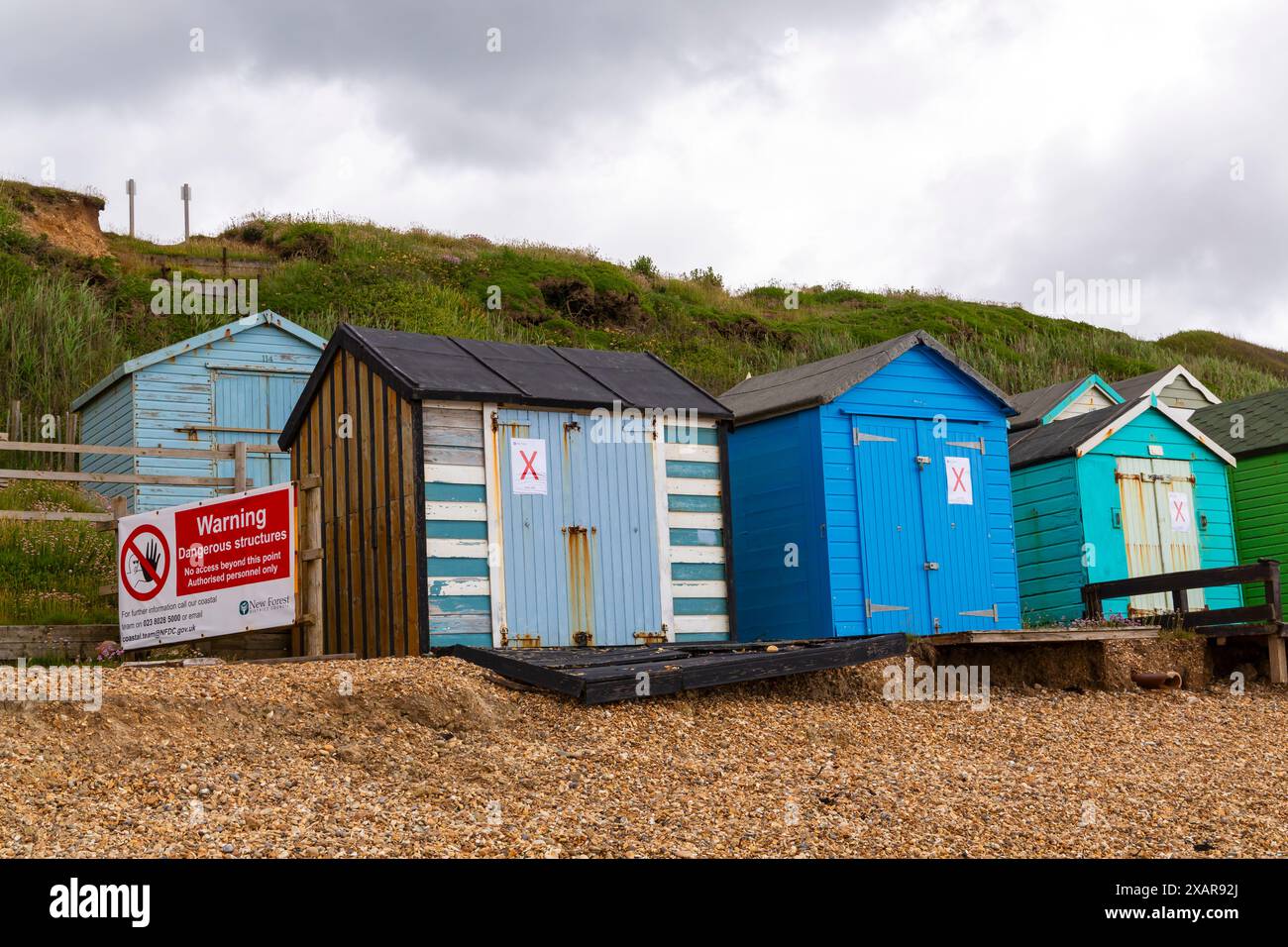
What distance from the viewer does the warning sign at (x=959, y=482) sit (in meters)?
15.1

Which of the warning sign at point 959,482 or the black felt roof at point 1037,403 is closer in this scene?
the warning sign at point 959,482

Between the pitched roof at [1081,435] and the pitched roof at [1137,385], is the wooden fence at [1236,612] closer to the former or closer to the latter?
the pitched roof at [1081,435]

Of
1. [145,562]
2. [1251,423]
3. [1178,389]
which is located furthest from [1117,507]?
[145,562]

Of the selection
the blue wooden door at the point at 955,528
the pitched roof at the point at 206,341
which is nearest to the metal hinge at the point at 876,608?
the blue wooden door at the point at 955,528

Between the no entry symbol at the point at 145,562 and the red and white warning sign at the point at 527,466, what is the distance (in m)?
3.20

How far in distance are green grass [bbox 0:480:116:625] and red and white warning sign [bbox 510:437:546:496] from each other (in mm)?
4619

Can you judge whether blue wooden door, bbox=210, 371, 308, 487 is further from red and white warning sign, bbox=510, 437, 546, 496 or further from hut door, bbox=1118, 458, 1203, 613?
hut door, bbox=1118, 458, 1203, 613

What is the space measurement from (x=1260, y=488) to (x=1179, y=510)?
206 cm

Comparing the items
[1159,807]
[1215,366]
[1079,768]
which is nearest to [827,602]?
[1079,768]

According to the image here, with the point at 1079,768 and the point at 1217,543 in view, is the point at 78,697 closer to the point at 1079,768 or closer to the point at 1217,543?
the point at 1079,768

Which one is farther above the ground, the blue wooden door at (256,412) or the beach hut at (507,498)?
the blue wooden door at (256,412)

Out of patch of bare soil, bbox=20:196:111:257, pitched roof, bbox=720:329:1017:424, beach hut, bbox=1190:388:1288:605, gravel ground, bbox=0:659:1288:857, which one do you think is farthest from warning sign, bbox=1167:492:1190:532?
patch of bare soil, bbox=20:196:111:257

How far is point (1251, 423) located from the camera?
2056cm

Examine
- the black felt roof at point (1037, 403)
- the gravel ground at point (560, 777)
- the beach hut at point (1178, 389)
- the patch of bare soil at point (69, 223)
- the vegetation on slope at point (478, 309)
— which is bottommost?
the gravel ground at point (560, 777)
